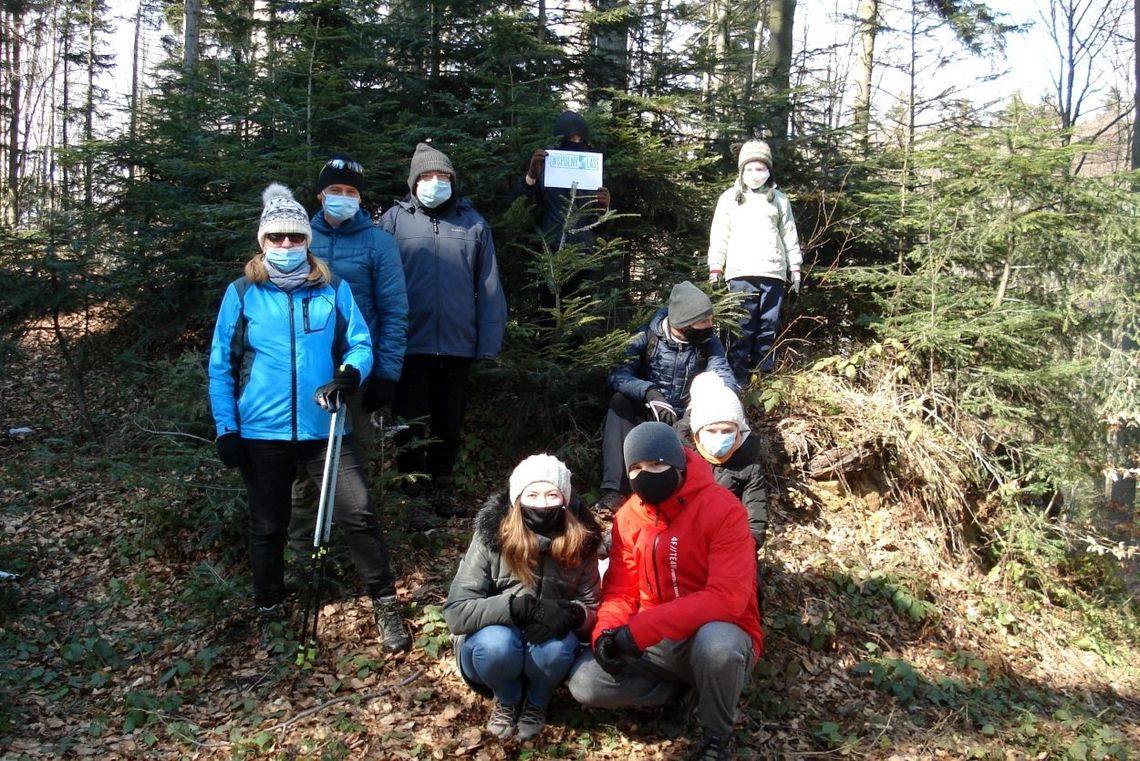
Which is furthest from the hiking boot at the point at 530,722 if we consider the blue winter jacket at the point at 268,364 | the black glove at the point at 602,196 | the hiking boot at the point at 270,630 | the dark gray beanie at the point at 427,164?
the black glove at the point at 602,196

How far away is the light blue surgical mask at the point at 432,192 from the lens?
18.0 ft

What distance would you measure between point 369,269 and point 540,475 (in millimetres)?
1990

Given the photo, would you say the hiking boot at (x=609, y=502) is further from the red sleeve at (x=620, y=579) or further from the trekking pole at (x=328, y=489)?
the trekking pole at (x=328, y=489)

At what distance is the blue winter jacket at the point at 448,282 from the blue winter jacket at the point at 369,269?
0.50 meters

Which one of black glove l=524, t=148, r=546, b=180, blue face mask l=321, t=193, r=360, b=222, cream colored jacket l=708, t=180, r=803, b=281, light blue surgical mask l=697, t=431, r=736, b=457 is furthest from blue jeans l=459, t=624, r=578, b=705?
cream colored jacket l=708, t=180, r=803, b=281

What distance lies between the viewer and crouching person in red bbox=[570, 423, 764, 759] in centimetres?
374

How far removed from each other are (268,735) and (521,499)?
1.77 m

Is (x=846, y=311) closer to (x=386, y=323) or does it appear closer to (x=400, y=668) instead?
(x=386, y=323)

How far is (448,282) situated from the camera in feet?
18.4

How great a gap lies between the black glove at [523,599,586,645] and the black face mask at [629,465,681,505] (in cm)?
68

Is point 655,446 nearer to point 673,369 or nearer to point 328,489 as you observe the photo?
point 328,489

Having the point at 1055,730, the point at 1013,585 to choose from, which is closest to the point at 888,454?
the point at 1013,585

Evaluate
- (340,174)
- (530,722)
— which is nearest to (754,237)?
(340,174)

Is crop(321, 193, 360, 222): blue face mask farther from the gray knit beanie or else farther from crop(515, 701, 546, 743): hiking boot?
the gray knit beanie
